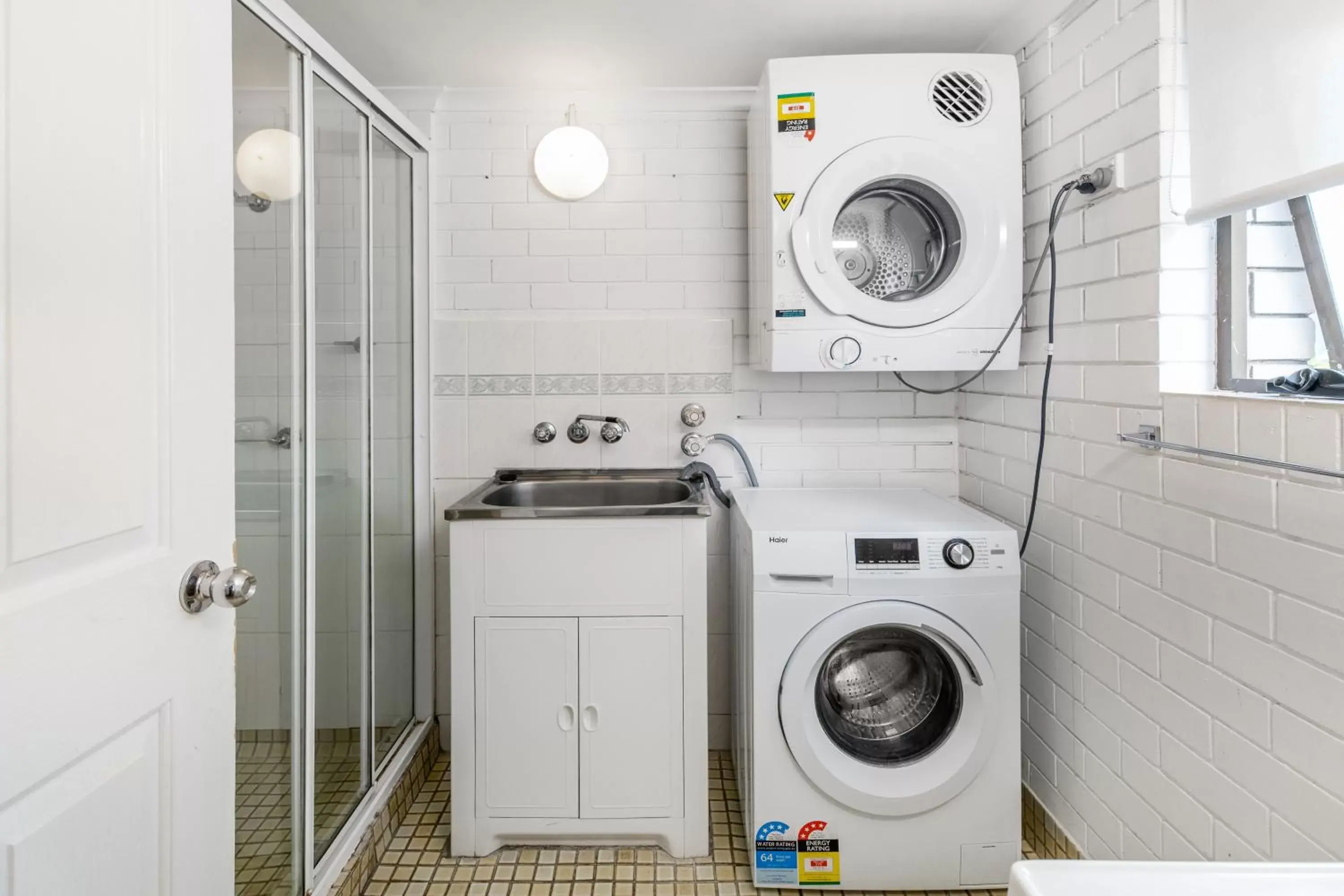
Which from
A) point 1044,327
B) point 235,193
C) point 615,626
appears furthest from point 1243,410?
point 235,193

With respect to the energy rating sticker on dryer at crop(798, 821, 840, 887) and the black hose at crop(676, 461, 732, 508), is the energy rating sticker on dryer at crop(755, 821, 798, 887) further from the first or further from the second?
the black hose at crop(676, 461, 732, 508)

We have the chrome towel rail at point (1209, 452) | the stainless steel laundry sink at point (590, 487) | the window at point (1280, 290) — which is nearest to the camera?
the chrome towel rail at point (1209, 452)

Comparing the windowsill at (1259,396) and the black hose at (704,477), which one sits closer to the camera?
the windowsill at (1259,396)

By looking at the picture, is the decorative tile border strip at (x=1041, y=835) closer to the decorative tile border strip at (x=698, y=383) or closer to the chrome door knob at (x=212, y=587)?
the decorative tile border strip at (x=698, y=383)

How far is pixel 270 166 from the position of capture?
1406 millimetres

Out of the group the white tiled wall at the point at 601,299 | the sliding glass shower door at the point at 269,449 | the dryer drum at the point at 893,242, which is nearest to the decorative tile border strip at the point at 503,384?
the white tiled wall at the point at 601,299

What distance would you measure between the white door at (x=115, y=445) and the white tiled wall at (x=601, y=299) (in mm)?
1430

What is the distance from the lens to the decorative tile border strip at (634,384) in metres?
2.53

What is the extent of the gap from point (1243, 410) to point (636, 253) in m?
1.75

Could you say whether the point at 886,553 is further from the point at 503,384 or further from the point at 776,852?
the point at 503,384

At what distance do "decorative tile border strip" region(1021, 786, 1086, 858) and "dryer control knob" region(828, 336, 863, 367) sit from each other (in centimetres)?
128

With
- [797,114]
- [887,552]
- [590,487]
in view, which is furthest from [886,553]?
[797,114]

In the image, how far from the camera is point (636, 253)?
2.54 meters

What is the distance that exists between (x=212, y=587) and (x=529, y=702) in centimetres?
108
